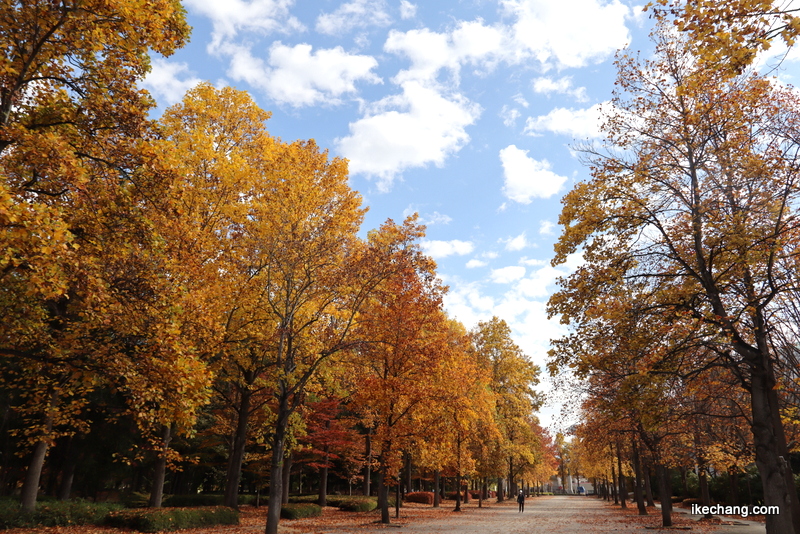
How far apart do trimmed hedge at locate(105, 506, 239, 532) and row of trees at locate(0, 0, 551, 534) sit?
164 cm

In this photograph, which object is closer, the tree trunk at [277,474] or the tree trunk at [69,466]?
the tree trunk at [277,474]

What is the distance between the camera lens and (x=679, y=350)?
11.4 meters

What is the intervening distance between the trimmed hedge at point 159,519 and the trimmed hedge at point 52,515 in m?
0.71

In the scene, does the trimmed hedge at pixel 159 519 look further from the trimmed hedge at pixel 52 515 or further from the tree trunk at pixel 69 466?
the tree trunk at pixel 69 466

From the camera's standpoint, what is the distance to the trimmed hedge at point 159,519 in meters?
14.6

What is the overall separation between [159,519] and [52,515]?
3019 millimetres

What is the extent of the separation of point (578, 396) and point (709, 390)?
9.73m

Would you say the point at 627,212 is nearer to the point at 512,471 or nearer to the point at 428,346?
the point at 428,346

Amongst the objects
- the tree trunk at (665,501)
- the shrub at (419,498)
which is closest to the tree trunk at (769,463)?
the tree trunk at (665,501)

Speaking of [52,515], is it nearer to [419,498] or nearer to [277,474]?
[277,474]

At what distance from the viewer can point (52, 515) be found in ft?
46.5

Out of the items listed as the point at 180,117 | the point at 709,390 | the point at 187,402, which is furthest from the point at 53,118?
the point at 709,390

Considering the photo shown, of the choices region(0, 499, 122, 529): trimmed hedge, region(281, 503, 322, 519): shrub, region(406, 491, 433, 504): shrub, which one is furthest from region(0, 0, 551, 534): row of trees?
region(406, 491, 433, 504): shrub

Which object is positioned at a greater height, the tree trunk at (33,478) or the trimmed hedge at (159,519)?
the tree trunk at (33,478)
